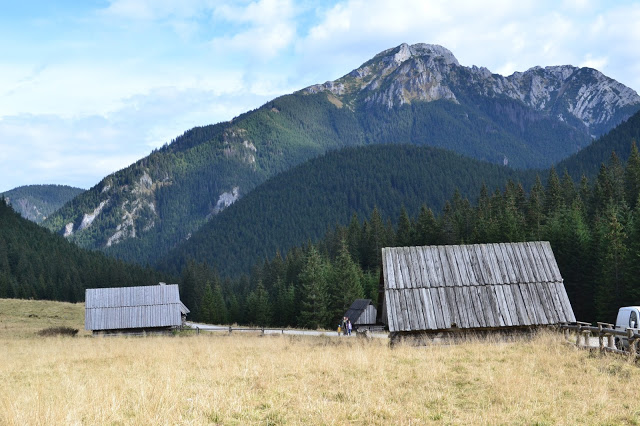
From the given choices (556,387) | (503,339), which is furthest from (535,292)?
(556,387)

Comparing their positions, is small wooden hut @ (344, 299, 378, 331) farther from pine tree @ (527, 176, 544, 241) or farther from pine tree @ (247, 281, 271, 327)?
pine tree @ (247, 281, 271, 327)

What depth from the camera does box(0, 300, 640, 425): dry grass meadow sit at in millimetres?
10883

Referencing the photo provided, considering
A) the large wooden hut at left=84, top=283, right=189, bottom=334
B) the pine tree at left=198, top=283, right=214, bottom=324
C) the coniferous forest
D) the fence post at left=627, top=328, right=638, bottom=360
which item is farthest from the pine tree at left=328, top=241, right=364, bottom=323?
the fence post at left=627, top=328, right=638, bottom=360

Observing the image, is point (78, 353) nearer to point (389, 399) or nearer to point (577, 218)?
point (389, 399)

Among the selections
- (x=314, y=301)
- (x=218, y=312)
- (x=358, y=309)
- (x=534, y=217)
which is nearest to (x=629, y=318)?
(x=358, y=309)

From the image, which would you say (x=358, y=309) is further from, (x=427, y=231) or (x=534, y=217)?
(x=427, y=231)

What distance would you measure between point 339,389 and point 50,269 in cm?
13154

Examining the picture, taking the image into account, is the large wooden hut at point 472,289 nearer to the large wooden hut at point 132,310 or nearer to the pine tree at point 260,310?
the large wooden hut at point 132,310

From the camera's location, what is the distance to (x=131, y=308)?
53.5m

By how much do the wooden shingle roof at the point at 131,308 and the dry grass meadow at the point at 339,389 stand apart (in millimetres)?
32040

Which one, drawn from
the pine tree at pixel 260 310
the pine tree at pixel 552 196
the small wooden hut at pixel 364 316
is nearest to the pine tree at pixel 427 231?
the pine tree at pixel 552 196

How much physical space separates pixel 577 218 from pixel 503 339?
40.8 m

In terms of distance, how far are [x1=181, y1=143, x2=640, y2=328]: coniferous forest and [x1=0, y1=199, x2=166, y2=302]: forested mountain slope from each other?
23.0m

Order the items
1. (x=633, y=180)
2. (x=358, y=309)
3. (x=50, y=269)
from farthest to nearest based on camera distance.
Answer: (x=50, y=269) < (x=633, y=180) < (x=358, y=309)
